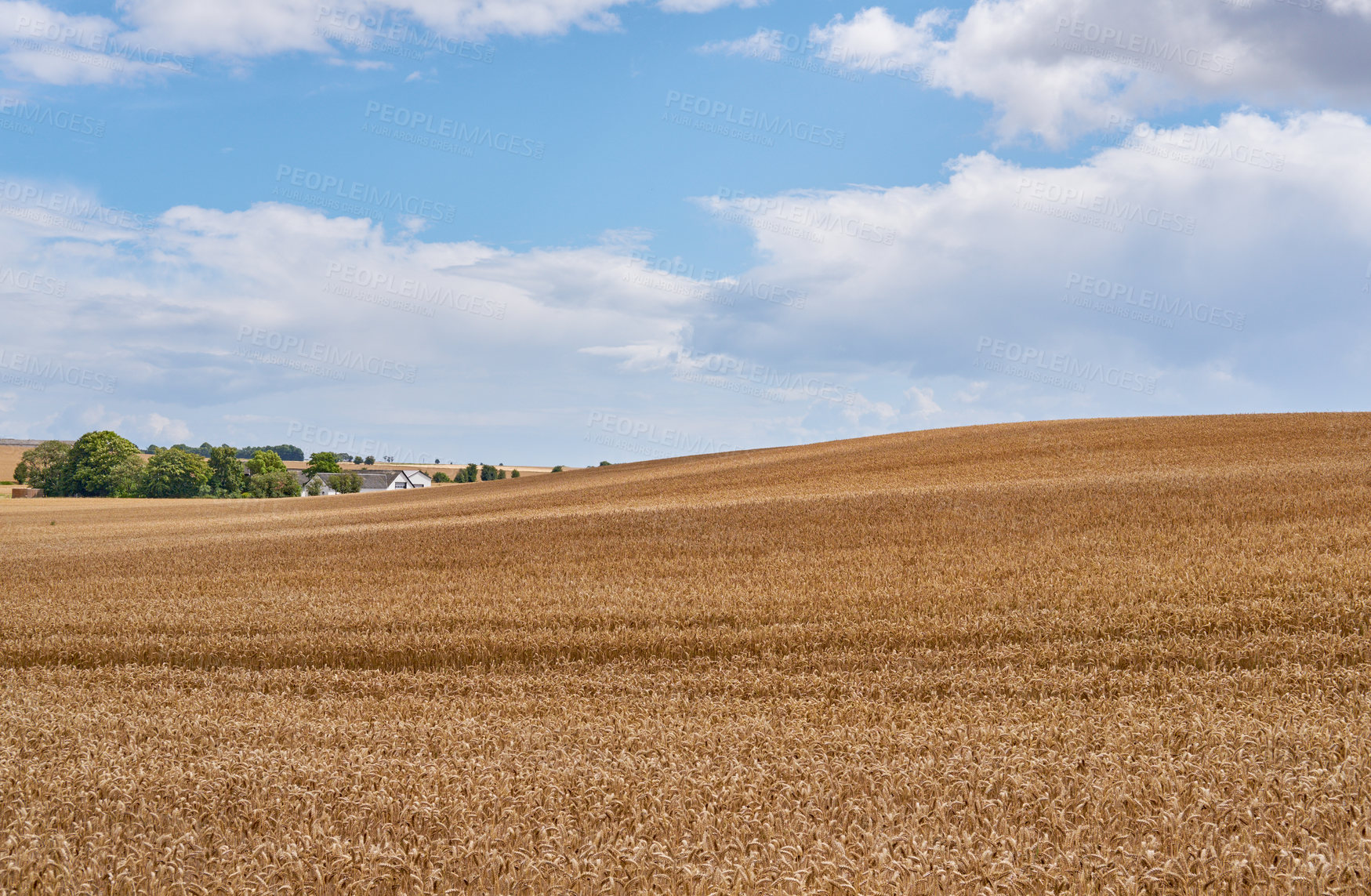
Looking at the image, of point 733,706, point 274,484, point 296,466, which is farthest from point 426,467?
point 733,706

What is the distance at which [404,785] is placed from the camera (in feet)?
17.8

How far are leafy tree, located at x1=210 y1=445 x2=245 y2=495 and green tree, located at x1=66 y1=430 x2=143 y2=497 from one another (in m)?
6.44

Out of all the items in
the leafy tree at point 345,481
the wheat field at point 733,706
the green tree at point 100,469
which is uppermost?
the green tree at point 100,469

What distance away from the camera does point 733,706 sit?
24.7 ft

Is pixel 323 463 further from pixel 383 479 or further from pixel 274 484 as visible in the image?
pixel 274 484

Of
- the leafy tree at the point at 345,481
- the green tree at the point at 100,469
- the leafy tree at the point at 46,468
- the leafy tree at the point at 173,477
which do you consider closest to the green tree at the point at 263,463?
the leafy tree at the point at 345,481

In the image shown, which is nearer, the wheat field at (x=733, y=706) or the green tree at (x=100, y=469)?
the wheat field at (x=733, y=706)

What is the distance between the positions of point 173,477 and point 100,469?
8605 mm

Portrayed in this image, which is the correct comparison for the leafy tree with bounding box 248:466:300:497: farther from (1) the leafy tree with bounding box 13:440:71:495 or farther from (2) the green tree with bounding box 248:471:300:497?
(1) the leafy tree with bounding box 13:440:71:495

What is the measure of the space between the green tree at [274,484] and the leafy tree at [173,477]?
592cm

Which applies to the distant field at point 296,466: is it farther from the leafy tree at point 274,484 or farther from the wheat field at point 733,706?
the wheat field at point 733,706

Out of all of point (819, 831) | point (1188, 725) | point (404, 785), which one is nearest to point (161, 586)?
point (404, 785)

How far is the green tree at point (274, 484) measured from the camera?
83625 mm

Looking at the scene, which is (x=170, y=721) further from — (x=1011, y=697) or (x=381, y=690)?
(x=1011, y=697)
